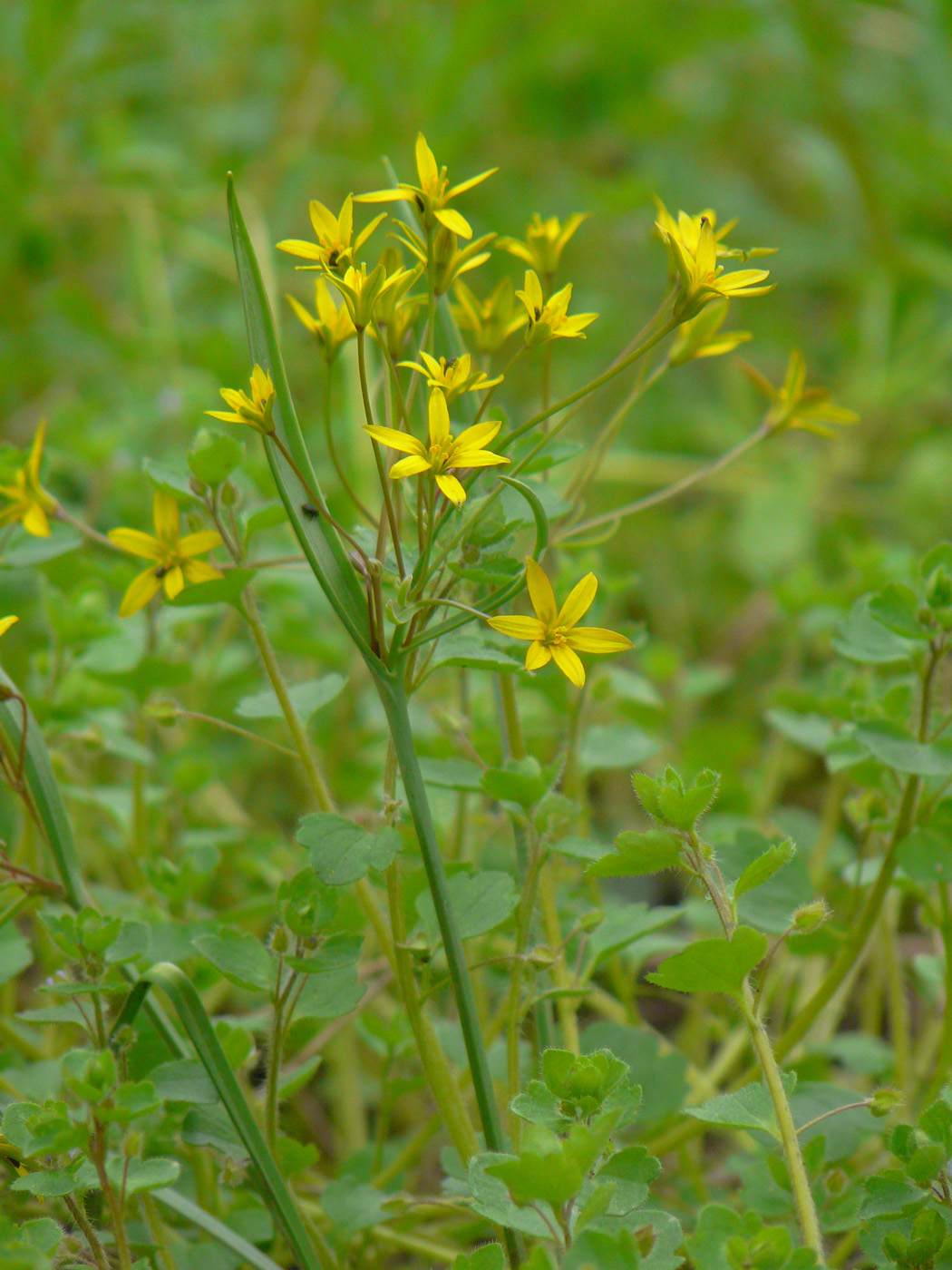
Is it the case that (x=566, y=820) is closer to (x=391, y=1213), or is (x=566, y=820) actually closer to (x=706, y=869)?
(x=706, y=869)

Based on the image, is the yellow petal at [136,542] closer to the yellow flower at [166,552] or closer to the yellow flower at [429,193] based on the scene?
the yellow flower at [166,552]

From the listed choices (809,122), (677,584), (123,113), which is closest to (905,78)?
(809,122)

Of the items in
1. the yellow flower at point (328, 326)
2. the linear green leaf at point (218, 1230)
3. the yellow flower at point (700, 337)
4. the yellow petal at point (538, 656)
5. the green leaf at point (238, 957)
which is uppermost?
the yellow flower at point (328, 326)

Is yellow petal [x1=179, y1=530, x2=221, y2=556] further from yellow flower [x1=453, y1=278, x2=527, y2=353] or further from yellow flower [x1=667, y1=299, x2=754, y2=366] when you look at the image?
yellow flower [x1=667, y1=299, x2=754, y2=366]

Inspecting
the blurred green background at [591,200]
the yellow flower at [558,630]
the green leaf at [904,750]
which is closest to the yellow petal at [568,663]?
the yellow flower at [558,630]

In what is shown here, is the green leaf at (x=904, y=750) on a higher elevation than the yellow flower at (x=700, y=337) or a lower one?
lower

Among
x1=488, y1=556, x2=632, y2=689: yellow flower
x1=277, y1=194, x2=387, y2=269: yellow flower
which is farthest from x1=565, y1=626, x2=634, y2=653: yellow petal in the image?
x1=277, y1=194, x2=387, y2=269: yellow flower
